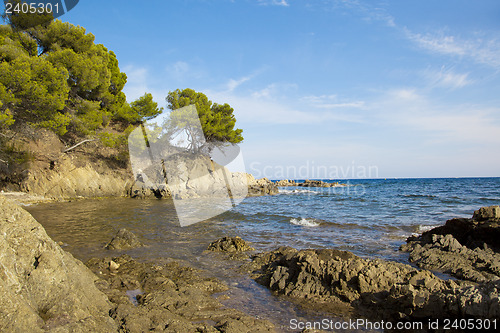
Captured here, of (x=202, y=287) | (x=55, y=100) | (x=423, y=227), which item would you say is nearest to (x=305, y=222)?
(x=423, y=227)

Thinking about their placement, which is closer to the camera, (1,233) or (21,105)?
(1,233)

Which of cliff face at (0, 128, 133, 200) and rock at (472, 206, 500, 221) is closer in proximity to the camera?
rock at (472, 206, 500, 221)

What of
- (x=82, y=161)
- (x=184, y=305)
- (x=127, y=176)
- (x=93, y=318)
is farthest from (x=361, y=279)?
(x=127, y=176)

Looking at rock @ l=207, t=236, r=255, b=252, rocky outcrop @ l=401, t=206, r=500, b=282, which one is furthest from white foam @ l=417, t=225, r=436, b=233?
rock @ l=207, t=236, r=255, b=252

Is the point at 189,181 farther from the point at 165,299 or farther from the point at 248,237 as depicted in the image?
the point at 165,299

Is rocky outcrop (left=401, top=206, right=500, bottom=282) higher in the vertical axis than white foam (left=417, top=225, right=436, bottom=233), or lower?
higher

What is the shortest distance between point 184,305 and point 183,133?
3151cm

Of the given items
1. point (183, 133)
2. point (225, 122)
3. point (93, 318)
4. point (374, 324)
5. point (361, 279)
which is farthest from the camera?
point (225, 122)

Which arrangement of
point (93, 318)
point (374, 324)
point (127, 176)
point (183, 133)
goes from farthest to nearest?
point (183, 133) → point (127, 176) → point (374, 324) → point (93, 318)

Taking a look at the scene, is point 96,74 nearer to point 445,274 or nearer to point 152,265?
point 152,265

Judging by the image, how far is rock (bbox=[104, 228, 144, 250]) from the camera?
6977 millimetres

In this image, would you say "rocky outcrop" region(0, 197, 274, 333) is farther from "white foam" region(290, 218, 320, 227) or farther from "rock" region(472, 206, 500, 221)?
"white foam" region(290, 218, 320, 227)

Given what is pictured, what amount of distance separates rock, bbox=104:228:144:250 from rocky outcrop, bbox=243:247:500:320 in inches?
144

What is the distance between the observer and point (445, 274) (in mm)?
5676
